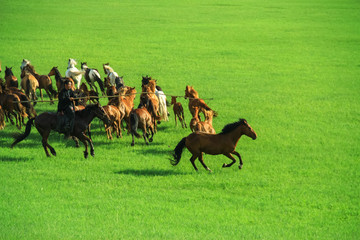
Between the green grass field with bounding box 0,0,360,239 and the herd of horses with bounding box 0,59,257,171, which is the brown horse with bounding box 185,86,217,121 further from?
the green grass field with bounding box 0,0,360,239

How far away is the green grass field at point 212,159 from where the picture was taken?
11.8 metres

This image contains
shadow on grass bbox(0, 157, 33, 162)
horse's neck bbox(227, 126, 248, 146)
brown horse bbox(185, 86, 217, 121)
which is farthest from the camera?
brown horse bbox(185, 86, 217, 121)

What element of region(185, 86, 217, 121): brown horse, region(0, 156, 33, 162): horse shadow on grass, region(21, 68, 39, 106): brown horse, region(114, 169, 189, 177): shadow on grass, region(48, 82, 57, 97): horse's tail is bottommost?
region(0, 156, 33, 162): horse shadow on grass

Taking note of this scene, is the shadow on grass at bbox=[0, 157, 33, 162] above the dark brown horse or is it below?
below

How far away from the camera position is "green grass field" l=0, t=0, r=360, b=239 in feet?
38.8

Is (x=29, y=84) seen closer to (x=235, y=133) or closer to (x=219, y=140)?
(x=219, y=140)

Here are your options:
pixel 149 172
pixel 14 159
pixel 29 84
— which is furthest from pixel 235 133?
pixel 29 84

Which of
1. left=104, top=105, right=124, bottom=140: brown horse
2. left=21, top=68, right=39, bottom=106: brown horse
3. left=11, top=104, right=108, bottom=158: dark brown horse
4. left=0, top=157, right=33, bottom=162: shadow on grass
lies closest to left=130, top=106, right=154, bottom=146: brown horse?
left=104, top=105, right=124, bottom=140: brown horse

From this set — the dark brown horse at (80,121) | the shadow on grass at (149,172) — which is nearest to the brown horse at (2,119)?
the dark brown horse at (80,121)

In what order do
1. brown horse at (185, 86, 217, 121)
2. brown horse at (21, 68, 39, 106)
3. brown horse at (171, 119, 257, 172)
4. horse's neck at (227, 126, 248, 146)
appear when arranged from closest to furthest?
brown horse at (171, 119, 257, 172) → horse's neck at (227, 126, 248, 146) → brown horse at (185, 86, 217, 121) → brown horse at (21, 68, 39, 106)

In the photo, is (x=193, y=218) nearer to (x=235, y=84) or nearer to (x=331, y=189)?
(x=331, y=189)

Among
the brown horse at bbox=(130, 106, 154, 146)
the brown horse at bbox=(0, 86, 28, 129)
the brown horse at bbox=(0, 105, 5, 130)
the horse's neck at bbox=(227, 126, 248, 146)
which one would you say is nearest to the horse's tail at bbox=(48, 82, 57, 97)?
the brown horse at bbox=(0, 86, 28, 129)

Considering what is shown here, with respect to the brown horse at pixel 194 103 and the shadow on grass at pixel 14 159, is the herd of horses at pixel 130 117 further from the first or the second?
the shadow on grass at pixel 14 159

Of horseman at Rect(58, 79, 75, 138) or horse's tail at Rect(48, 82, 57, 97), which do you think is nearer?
horseman at Rect(58, 79, 75, 138)
